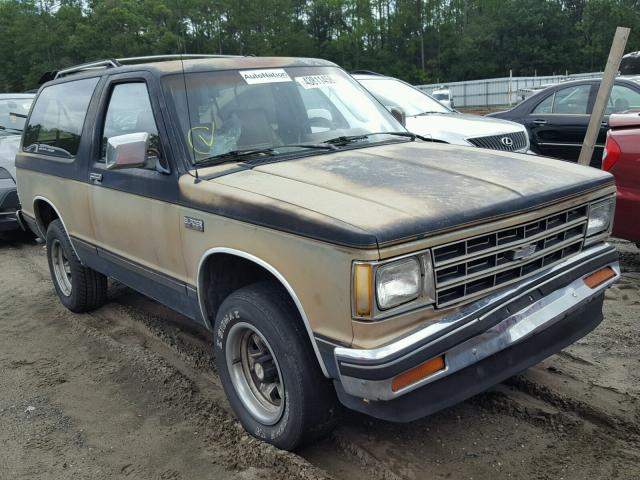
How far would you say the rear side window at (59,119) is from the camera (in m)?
4.83

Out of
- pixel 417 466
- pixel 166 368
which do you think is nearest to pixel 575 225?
pixel 417 466

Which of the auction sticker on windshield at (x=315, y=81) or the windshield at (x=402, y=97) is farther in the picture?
the windshield at (x=402, y=97)

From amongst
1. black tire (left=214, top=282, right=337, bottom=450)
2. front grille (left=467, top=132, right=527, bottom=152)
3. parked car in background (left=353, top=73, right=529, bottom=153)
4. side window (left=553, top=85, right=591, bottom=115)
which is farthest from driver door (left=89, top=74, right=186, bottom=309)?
side window (left=553, top=85, right=591, bottom=115)

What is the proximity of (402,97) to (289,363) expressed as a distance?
6494mm

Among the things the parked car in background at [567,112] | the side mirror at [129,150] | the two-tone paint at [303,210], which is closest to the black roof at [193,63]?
the two-tone paint at [303,210]

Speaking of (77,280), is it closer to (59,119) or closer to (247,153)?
(59,119)

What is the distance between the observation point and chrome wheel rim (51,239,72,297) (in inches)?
226

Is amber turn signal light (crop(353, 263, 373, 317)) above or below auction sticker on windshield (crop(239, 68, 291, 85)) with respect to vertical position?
below

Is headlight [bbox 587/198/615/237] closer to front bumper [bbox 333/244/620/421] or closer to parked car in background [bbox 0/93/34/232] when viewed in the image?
front bumper [bbox 333/244/620/421]

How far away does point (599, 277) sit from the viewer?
3.34 m

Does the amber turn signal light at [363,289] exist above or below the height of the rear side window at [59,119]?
below

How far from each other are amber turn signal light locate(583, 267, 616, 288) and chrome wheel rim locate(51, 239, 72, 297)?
14.5 feet

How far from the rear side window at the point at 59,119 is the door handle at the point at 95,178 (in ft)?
1.38

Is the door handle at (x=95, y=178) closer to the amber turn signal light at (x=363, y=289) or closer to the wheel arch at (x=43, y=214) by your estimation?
the wheel arch at (x=43, y=214)
